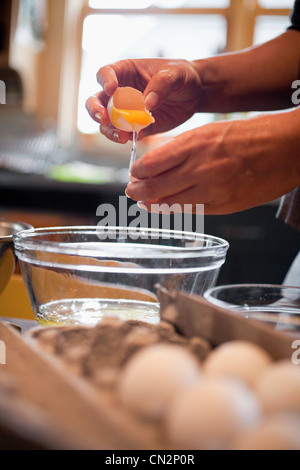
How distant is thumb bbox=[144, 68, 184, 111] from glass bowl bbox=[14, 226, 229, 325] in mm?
303

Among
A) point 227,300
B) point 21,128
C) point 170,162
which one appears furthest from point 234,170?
point 21,128

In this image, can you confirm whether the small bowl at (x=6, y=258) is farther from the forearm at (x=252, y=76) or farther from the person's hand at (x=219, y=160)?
the forearm at (x=252, y=76)

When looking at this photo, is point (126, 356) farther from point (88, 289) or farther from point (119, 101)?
point (119, 101)

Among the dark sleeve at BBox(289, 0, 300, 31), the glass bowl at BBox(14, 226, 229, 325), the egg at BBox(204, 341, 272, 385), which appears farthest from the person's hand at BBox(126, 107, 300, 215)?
the dark sleeve at BBox(289, 0, 300, 31)

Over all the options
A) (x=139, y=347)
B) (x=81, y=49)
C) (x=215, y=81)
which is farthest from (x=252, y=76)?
(x=81, y=49)

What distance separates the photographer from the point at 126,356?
0.37 meters

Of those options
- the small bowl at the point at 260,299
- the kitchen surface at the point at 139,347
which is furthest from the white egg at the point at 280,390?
the small bowl at the point at 260,299

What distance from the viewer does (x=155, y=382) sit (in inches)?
11.9

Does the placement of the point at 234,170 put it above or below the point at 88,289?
above

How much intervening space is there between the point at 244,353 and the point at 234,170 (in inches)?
15.3

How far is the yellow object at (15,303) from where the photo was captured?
2.66 feet

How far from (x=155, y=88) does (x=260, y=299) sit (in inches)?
16.1

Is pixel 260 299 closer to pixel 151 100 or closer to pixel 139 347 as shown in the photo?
pixel 139 347

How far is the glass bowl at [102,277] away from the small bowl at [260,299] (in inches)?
2.1
